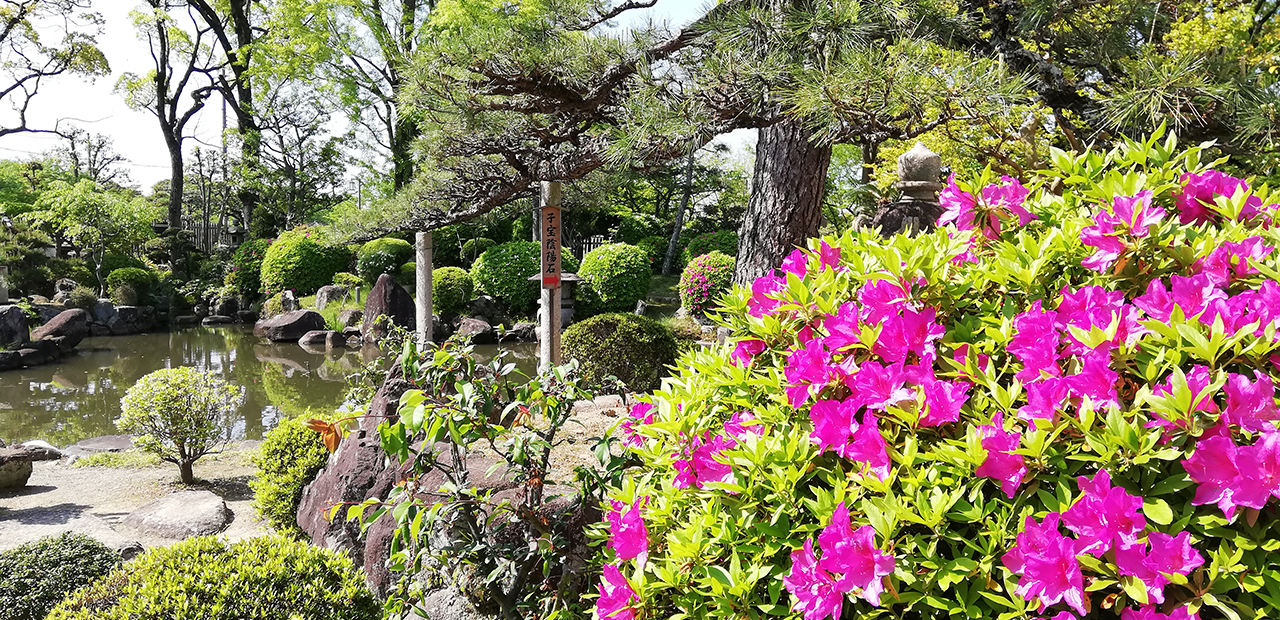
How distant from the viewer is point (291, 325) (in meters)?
14.1

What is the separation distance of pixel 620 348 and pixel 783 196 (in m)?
2.32

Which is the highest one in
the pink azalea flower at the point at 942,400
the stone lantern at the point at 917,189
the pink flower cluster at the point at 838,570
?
the stone lantern at the point at 917,189

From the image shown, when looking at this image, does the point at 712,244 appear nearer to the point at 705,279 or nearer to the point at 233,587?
the point at 705,279

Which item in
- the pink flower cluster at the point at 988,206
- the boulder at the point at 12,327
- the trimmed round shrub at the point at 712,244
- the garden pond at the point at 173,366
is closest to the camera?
the pink flower cluster at the point at 988,206

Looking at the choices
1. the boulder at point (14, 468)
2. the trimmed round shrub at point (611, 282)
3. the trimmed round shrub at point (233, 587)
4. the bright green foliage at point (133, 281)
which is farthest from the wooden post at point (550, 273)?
the bright green foliage at point (133, 281)

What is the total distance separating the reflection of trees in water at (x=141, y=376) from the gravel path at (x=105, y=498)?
0.49 metres

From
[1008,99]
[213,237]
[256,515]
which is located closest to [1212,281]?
[1008,99]

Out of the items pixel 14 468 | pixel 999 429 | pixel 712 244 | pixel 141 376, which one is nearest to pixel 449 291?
pixel 141 376

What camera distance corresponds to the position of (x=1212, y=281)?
1083 millimetres

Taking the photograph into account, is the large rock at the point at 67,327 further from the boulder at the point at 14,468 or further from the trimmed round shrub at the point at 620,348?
the trimmed round shrub at the point at 620,348

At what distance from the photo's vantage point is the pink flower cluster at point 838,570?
996mm

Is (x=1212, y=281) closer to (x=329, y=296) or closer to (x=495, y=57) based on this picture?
(x=495, y=57)

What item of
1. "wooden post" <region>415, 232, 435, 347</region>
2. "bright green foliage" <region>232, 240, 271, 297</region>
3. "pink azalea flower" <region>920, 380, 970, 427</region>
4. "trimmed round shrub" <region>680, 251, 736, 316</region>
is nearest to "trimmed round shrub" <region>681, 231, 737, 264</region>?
"trimmed round shrub" <region>680, 251, 736, 316</region>

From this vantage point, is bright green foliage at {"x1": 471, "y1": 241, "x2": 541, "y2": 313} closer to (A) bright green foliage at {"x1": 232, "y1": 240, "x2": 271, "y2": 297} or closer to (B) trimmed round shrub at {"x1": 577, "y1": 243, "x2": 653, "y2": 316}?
(B) trimmed round shrub at {"x1": 577, "y1": 243, "x2": 653, "y2": 316}
